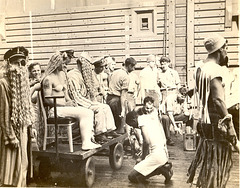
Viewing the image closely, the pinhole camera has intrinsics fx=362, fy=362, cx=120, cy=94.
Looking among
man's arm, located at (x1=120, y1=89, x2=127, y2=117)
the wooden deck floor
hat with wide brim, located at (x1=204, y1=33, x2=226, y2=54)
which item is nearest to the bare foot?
the wooden deck floor

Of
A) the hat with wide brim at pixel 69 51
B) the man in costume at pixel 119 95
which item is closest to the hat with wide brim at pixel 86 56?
the hat with wide brim at pixel 69 51

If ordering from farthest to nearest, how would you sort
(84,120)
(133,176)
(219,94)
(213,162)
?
(84,120)
(133,176)
(213,162)
(219,94)

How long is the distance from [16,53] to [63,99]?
2.27ft

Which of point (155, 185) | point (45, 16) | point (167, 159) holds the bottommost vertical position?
point (155, 185)

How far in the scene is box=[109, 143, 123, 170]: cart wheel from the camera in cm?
375

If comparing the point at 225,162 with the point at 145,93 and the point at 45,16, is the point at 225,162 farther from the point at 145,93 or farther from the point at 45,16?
the point at 45,16

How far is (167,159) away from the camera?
11.5 feet

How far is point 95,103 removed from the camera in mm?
3832

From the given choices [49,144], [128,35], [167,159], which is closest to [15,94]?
[49,144]

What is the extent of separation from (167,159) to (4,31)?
2.21 m

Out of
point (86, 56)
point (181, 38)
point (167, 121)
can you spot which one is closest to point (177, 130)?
point (167, 121)

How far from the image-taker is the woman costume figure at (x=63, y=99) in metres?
3.69

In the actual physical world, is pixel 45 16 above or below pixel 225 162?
above

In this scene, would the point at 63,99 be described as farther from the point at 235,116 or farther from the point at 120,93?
the point at 235,116
